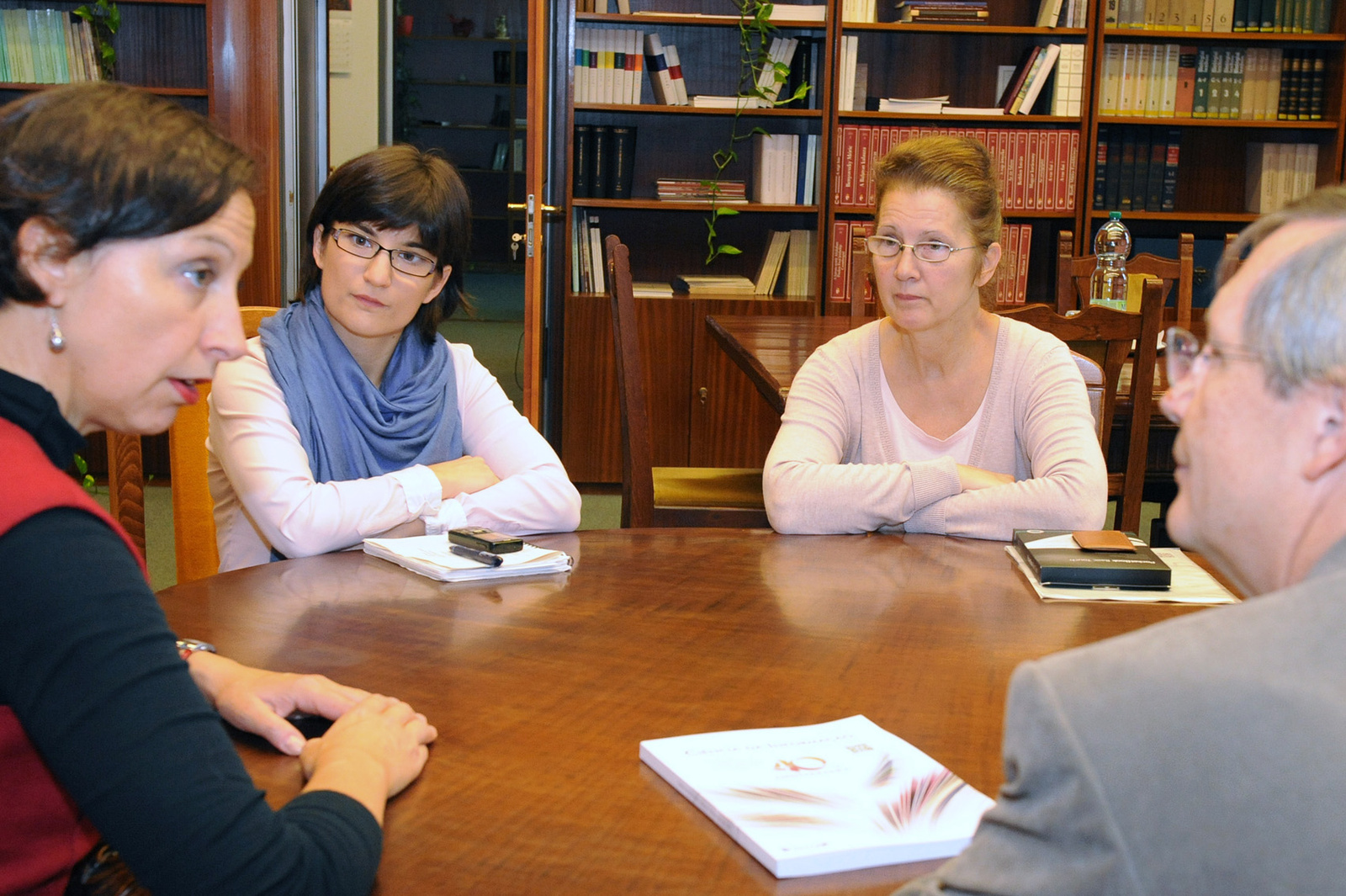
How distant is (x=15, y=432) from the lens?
2.51 feet

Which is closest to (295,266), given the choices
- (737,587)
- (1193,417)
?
(737,587)

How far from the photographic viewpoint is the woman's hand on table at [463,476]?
1.87 metres

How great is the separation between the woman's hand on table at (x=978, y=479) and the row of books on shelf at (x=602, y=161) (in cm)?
317

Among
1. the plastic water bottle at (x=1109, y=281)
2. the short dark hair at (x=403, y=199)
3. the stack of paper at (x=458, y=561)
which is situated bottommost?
the stack of paper at (x=458, y=561)

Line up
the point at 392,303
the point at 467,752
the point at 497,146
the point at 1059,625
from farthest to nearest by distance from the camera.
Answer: the point at 497,146 < the point at 392,303 < the point at 1059,625 < the point at 467,752

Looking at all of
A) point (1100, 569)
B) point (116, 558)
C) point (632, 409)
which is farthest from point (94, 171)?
point (632, 409)

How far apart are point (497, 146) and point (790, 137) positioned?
3010 millimetres

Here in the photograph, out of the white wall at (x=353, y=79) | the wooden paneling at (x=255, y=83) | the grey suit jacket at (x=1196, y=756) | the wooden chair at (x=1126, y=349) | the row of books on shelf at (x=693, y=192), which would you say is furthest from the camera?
the white wall at (x=353, y=79)

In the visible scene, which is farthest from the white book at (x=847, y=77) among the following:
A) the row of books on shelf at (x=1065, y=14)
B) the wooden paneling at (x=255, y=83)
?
the wooden paneling at (x=255, y=83)

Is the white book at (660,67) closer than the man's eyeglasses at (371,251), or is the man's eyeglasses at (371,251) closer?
the man's eyeglasses at (371,251)

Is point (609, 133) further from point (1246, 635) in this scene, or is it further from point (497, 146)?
point (1246, 635)

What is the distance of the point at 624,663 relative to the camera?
3.82 feet

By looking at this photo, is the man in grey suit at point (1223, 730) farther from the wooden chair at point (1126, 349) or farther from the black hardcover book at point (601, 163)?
the black hardcover book at point (601, 163)

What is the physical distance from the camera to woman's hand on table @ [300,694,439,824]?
0.85 meters
